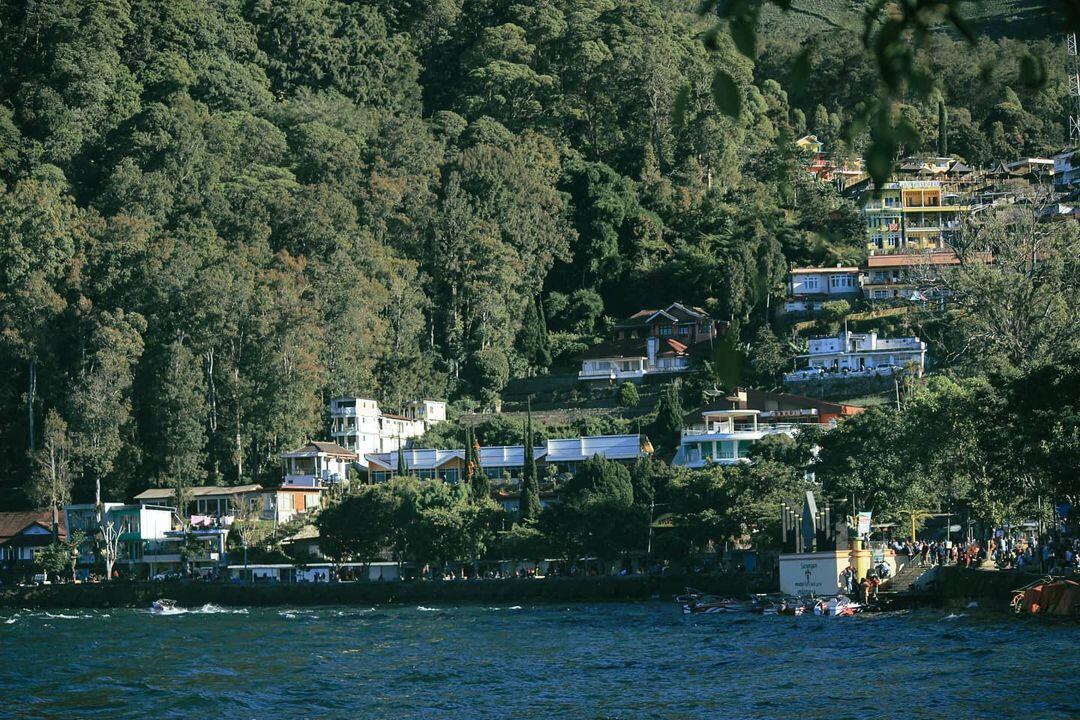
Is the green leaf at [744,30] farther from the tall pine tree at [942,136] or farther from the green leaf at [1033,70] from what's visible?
the tall pine tree at [942,136]

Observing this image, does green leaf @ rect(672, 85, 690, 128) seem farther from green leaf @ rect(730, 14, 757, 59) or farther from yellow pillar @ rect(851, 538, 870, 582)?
yellow pillar @ rect(851, 538, 870, 582)

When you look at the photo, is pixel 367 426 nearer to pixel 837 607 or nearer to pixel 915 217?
pixel 915 217

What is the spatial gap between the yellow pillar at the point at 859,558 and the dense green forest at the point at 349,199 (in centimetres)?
2613

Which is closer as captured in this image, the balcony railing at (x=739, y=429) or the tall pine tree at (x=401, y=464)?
the balcony railing at (x=739, y=429)

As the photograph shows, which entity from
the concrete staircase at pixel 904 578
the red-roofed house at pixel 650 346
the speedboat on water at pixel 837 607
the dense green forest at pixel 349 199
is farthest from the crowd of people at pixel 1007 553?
the red-roofed house at pixel 650 346

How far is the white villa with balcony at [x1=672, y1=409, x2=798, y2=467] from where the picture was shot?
7300 cm

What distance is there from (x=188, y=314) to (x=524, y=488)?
2497cm

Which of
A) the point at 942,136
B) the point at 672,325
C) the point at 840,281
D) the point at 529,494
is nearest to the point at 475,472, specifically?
the point at 529,494

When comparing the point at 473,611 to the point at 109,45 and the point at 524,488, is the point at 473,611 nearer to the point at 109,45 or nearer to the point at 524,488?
the point at 524,488

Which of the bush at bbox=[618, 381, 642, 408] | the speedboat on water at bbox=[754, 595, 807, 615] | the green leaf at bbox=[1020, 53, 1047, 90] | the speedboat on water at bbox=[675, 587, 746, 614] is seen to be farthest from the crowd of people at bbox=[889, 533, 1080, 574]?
the green leaf at bbox=[1020, 53, 1047, 90]

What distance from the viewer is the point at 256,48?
121000 mm

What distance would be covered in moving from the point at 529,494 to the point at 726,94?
216ft

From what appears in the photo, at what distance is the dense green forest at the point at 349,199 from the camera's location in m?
83.1

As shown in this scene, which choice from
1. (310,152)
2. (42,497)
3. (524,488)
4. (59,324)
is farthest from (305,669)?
(310,152)
